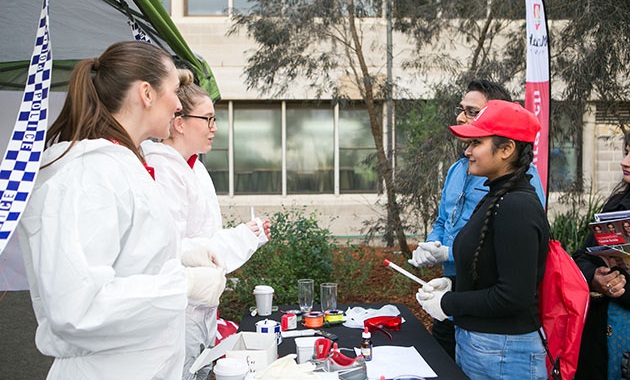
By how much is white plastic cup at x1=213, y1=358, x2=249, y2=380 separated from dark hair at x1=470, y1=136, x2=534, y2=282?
95 centimetres

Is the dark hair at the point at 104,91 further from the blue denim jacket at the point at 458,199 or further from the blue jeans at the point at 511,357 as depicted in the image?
the blue denim jacket at the point at 458,199

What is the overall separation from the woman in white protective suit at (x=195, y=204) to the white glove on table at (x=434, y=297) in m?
0.87

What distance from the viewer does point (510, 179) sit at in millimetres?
2107

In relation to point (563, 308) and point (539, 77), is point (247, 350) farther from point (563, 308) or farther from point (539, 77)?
point (539, 77)

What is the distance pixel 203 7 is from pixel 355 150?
481 centimetres

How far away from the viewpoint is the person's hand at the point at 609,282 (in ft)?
8.32

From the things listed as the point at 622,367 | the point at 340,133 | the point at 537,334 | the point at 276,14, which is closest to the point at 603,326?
the point at 622,367

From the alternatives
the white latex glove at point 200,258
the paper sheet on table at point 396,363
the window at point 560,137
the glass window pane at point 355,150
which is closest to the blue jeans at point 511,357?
the paper sheet on table at point 396,363

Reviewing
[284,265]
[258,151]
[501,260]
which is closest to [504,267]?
[501,260]

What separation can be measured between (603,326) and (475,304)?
109cm

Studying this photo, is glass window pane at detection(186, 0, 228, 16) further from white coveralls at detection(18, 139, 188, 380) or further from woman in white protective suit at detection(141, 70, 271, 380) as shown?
white coveralls at detection(18, 139, 188, 380)

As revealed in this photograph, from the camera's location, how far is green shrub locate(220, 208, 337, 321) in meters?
5.31

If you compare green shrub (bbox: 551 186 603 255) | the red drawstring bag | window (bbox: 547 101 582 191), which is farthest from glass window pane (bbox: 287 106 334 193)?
the red drawstring bag

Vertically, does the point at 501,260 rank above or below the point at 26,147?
below
